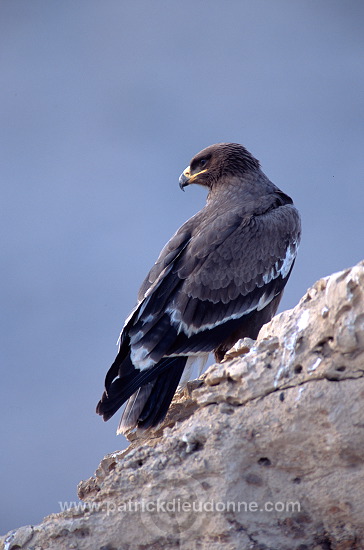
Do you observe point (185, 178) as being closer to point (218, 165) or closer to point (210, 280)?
point (218, 165)

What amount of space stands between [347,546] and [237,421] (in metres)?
0.84

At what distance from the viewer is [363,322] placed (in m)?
3.86

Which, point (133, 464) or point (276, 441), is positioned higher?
point (133, 464)

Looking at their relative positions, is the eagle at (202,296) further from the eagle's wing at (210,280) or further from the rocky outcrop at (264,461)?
the rocky outcrop at (264,461)

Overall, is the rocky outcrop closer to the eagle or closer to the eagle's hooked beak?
the eagle

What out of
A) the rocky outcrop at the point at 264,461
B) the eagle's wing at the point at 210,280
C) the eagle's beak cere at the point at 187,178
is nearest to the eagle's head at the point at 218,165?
the eagle's beak cere at the point at 187,178

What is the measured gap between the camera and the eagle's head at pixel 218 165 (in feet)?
24.9

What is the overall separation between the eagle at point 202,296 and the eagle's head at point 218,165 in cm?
33

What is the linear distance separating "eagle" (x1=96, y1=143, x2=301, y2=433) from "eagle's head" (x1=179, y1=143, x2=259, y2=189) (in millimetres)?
327

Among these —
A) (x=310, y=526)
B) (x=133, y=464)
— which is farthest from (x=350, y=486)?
(x=133, y=464)

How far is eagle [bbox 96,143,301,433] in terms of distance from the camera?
5.59 m

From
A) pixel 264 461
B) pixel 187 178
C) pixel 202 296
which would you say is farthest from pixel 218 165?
pixel 264 461

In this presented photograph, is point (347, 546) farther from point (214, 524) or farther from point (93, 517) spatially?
point (93, 517)

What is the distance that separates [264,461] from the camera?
4.27 m
